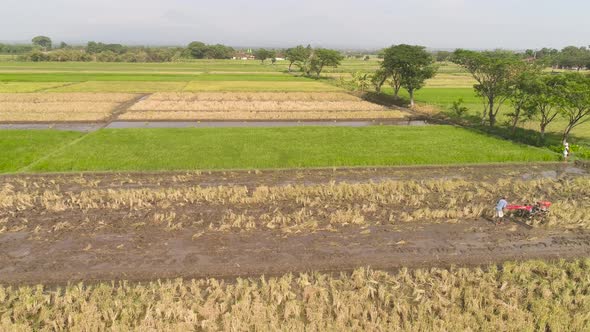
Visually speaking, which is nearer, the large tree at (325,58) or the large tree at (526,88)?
the large tree at (526,88)

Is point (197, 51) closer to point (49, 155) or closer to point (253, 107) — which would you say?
point (253, 107)

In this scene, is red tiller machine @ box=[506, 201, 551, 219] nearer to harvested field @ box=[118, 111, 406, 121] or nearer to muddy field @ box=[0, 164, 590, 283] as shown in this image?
muddy field @ box=[0, 164, 590, 283]

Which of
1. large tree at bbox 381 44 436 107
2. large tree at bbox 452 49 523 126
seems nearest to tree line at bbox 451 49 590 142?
large tree at bbox 452 49 523 126

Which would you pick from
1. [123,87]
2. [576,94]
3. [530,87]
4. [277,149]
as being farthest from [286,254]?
[123,87]

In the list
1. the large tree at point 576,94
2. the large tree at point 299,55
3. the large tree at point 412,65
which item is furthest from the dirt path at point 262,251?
the large tree at point 299,55

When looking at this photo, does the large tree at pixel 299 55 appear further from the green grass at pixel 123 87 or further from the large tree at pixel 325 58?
the green grass at pixel 123 87

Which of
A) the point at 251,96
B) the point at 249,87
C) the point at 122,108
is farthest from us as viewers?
the point at 249,87

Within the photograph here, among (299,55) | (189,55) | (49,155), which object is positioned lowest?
(49,155)
